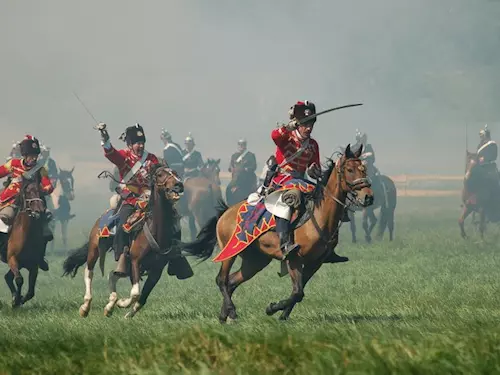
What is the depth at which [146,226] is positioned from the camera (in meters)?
18.0

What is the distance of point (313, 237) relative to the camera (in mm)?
15555

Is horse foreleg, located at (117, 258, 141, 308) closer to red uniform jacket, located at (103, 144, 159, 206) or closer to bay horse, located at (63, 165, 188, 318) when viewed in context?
bay horse, located at (63, 165, 188, 318)

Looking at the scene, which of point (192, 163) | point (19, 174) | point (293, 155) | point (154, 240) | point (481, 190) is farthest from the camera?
point (192, 163)

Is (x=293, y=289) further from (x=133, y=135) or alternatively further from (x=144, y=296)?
(x=133, y=135)

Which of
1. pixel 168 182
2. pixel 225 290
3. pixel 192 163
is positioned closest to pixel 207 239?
pixel 168 182

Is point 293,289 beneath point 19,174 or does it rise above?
beneath

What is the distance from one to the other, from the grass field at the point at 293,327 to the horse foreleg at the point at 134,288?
0.36 m

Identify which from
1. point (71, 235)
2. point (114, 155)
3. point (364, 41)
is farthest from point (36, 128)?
point (114, 155)

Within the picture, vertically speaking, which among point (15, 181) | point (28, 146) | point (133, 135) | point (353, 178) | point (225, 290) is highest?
point (133, 135)

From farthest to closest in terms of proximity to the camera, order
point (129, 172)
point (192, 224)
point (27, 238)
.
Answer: point (192, 224) → point (27, 238) → point (129, 172)

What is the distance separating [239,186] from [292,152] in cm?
2060

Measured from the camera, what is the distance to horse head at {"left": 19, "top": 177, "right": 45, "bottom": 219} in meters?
20.0

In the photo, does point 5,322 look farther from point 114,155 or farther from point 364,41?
point 364,41

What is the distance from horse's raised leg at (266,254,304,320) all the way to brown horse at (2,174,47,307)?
6.00 meters
